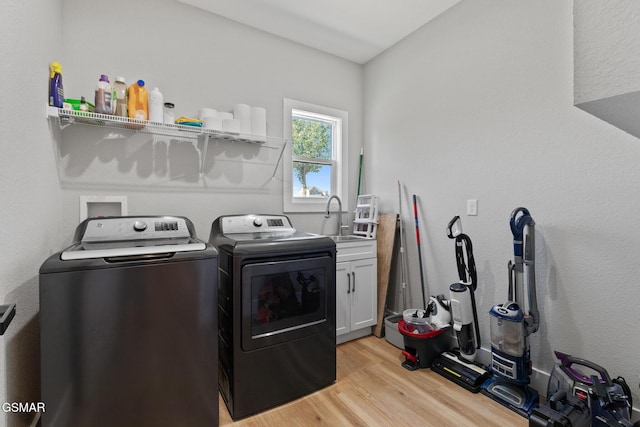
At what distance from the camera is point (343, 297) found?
252 centimetres

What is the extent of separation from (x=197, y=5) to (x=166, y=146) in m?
1.20

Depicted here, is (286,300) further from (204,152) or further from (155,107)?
(155,107)

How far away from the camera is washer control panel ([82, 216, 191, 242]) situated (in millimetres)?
1687

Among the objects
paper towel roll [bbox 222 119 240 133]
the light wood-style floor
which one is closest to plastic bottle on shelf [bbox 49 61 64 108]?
paper towel roll [bbox 222 119 240 133]

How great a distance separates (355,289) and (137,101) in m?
2.23

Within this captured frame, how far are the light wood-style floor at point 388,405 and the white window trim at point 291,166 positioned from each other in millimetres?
1497

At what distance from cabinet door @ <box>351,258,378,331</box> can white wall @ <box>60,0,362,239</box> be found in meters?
0.65

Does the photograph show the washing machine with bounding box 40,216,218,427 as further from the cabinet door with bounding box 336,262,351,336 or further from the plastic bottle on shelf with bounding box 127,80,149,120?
the cabinet door with bounding box 336,262,351,336

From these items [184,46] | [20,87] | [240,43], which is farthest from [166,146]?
[240,43]

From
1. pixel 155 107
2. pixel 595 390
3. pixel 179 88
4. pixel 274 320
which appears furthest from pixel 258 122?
pixel 595 390

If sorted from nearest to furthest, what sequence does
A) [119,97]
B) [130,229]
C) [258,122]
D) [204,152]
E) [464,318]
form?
1. [130,229]
2. [119,97]
3. [464,318]
4. [204,152]
5. [258,122]

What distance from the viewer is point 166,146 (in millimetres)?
2227

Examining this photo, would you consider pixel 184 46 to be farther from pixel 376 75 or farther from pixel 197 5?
pixel 376 75

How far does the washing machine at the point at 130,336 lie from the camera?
119 centimetres
